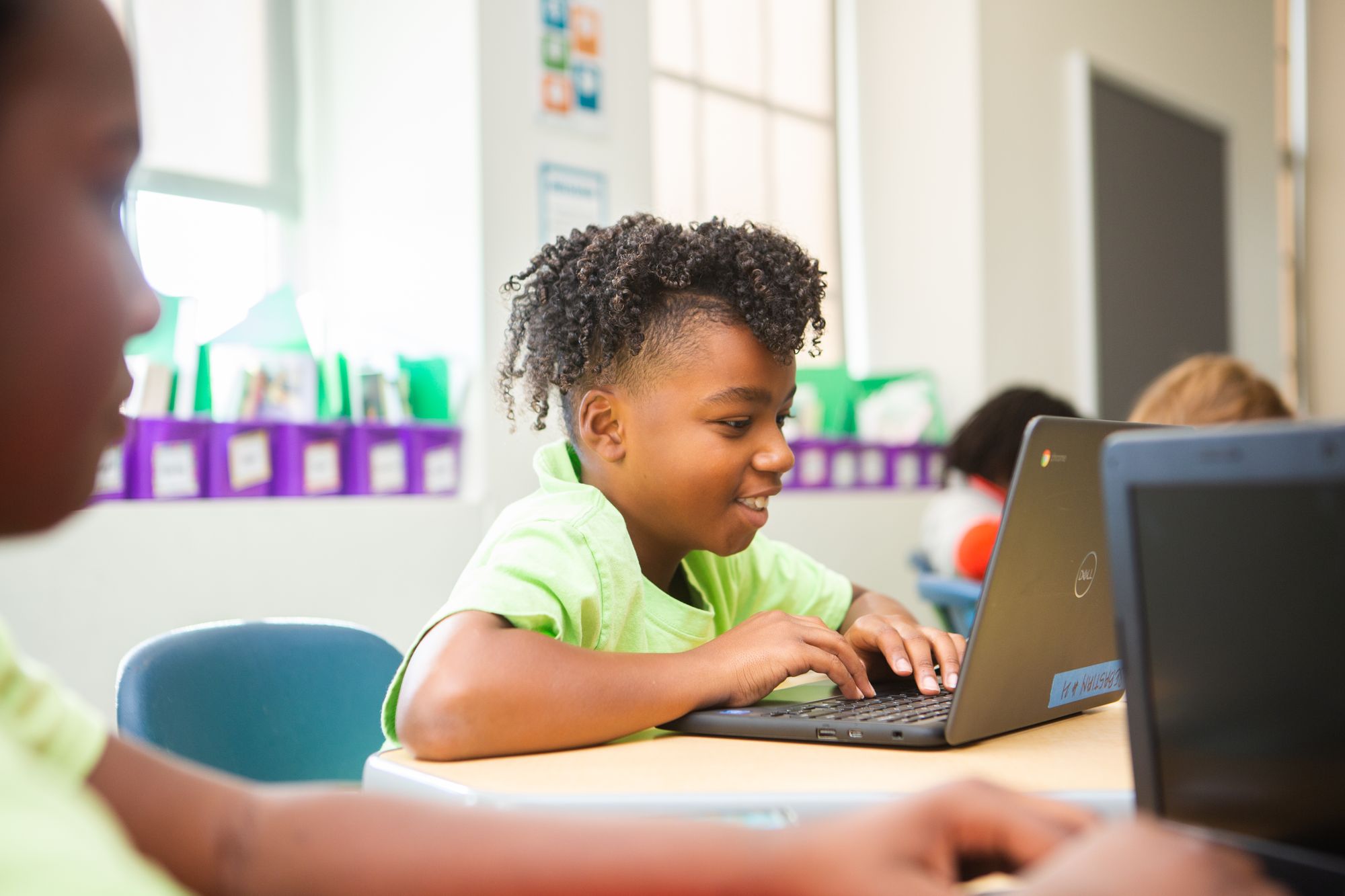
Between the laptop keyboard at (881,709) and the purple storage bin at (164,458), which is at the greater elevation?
the purple storage bin at (164,458)

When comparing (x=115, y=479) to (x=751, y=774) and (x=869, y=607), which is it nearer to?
(x=869, y=607)

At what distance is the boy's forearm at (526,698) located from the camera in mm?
943

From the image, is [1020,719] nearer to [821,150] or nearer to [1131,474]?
[1131,474]

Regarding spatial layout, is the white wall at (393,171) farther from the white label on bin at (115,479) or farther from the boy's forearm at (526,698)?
the boy's forearm at (526,698)

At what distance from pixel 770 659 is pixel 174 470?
146 centimetres

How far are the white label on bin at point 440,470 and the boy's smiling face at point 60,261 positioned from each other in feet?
6.92

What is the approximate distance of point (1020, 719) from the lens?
1.03m

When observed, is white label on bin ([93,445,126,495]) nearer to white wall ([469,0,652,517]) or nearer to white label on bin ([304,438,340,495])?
white label on bin ([304,438,340,495])

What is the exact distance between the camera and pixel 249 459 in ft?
7.36

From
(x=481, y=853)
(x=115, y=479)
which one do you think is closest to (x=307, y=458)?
(x=115, y=479)

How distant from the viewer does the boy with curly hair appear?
98 cm

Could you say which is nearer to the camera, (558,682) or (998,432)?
(558,682)

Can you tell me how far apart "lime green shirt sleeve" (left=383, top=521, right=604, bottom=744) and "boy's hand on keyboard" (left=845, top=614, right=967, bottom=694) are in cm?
28

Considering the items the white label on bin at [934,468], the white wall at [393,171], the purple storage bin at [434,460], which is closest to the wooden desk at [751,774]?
the purple storage bin at [434,460]
